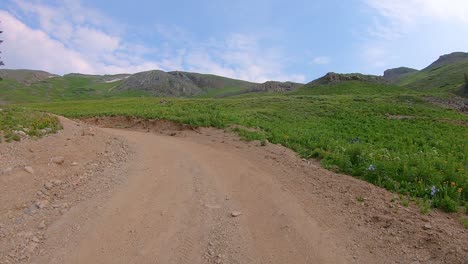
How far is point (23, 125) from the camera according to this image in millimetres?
16125

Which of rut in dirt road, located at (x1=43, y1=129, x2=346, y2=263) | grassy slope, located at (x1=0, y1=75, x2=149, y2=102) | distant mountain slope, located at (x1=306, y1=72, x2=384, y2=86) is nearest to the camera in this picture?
rut in dirt road, located at (x1=43, y1=129, x2=346, y2=263)

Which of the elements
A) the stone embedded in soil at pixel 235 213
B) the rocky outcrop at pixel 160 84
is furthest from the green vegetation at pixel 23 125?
the rocky outcrop at pixel 160 84

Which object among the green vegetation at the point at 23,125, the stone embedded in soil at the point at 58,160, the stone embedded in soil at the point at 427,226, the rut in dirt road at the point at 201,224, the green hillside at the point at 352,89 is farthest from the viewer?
the green hillside at the point at 352,89

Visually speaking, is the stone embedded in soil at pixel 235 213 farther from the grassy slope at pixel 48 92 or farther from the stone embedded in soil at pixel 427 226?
the grassy slope at pixel 48 92

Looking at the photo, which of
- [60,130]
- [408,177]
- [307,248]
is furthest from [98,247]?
[60,130]

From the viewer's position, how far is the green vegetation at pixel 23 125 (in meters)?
14.5

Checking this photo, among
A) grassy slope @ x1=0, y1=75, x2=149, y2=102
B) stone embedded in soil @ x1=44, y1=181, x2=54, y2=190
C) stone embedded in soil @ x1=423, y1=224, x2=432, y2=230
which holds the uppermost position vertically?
stone embedded in soil @ x1=44, y1=181, x2=54, y2=190

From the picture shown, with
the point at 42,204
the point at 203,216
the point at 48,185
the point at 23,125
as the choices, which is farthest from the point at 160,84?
the point at 203,216

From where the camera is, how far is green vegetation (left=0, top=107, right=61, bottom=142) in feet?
47.6

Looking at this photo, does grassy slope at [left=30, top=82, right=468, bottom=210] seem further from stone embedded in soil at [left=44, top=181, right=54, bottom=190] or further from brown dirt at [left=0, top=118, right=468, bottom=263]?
stone embedded in soil at [left=44, top=181, right=54, bottom=190]

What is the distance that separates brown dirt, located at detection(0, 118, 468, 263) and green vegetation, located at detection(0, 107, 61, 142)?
92 centimetres

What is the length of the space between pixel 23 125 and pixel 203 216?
1116 centimetres

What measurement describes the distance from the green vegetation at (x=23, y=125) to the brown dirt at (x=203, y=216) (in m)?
0.92

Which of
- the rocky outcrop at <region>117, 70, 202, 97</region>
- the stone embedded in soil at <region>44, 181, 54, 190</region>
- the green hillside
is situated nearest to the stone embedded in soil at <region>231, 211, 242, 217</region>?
the stone embedded in soil at <region>44, 181, 54, 190</region>
